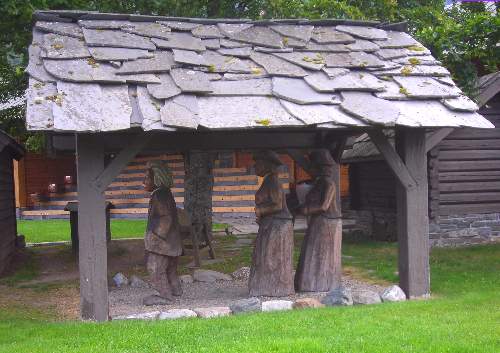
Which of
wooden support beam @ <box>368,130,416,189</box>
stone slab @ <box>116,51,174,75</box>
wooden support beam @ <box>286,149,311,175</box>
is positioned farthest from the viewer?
wooden support beam @ <box>286,149,311,175</box>

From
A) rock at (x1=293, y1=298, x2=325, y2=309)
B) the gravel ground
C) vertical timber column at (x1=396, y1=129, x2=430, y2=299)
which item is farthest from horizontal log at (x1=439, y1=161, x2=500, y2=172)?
rock at (x1=293, y1=298, x2=325, y2=309)

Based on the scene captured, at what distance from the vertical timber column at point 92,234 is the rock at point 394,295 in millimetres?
3559

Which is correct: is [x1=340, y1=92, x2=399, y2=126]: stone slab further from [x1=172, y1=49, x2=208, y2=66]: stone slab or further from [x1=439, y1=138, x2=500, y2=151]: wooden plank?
[x1=439, y1=138, x2=500, y2=151]: wooden plank

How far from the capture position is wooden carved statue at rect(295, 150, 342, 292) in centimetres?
962

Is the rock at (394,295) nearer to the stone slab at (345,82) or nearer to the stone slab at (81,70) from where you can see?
the stone slab at (345,82)

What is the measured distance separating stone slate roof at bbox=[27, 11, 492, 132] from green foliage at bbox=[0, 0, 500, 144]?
3657 mm

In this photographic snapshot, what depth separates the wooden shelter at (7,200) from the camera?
Answer: 13429mm

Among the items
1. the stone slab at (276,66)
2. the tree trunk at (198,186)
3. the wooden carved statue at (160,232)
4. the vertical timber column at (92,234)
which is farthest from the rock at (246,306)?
the tree trunk at (198,186)

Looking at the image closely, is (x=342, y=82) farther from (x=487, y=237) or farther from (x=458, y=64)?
(x=487, y=237)

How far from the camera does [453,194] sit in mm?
15445

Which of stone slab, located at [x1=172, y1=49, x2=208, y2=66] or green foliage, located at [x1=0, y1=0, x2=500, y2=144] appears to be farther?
green foliage, located at [x1=0, y1=0, x2=500, y2=144]

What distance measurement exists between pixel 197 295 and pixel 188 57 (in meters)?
3.62

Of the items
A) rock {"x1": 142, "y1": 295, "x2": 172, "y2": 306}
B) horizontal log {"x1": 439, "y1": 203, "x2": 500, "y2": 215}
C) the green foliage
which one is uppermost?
the green foliage

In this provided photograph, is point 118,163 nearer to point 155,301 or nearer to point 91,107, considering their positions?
point 91,107
